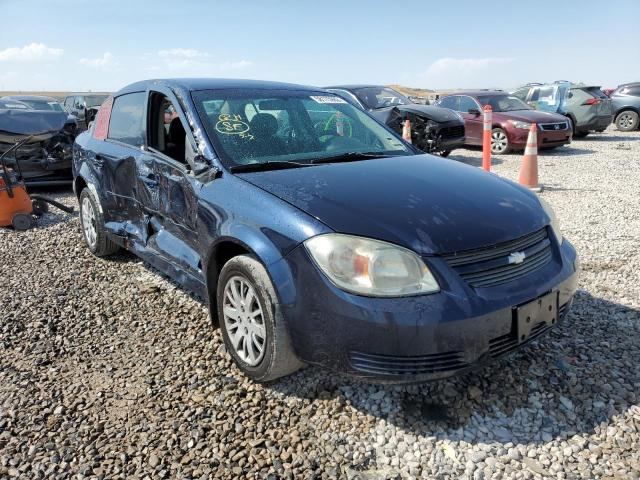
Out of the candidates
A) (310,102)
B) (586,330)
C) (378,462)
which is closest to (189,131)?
(310,102)

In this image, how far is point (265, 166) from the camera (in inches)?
118

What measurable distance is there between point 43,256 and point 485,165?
5.61 meters

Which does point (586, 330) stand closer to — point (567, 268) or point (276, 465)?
point (567, 268)

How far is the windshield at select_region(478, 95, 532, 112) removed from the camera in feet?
40.1

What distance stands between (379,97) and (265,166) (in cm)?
823

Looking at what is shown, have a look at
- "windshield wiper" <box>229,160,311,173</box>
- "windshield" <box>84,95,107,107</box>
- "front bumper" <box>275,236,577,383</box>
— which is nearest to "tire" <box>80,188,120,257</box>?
"windshield wiper" <box>229,160,311,173</box>

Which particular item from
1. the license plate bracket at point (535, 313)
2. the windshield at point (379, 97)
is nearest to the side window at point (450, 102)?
the windshield at point (379, 97)

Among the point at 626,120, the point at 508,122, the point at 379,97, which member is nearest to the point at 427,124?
the point at 379,97

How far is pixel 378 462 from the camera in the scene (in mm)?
2250

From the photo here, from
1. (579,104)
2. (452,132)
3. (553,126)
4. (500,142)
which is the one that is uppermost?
(579,104)

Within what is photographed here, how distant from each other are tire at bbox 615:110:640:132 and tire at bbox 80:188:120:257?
1719 centimetres

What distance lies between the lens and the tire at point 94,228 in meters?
4.66

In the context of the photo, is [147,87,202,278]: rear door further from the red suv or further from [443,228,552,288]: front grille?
the red suv

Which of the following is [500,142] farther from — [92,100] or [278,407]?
[92,100]
